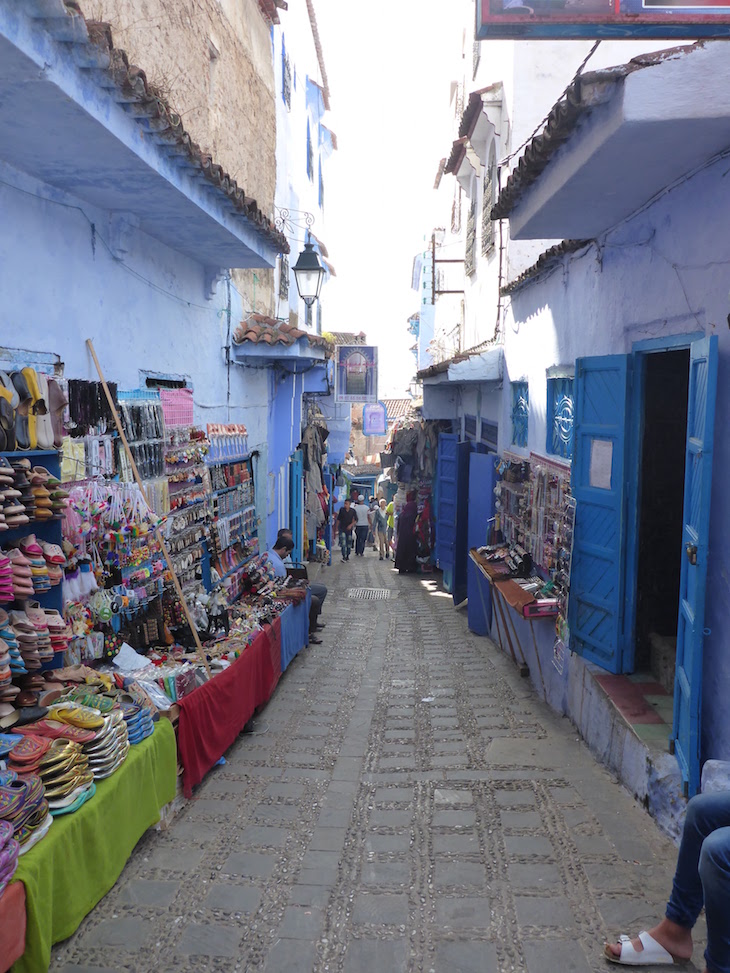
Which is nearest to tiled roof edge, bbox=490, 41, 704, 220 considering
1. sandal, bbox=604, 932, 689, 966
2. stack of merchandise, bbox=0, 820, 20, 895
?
sandal, bbox=604, 932, 689, 966

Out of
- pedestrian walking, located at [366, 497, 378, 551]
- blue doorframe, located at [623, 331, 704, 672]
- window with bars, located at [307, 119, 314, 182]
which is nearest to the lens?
blue doorframe, located at [623, 331, 704, 672]

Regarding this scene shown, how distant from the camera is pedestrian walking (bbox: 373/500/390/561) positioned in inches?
933

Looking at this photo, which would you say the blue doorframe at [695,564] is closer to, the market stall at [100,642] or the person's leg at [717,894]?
the person's leg at [717,894]

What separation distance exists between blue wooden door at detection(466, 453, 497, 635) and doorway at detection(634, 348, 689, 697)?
4.30 meters

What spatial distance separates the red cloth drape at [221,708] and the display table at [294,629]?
85 centimetres

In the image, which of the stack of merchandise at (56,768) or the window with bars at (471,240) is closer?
the stack of merchandise at (56,768)

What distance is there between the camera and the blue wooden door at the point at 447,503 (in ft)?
46.8

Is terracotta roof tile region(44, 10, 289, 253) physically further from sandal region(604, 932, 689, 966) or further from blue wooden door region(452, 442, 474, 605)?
blue wooden door region(452, 442, 474, 605)

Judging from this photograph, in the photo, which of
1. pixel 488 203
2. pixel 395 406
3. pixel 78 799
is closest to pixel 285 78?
pixel 488 203

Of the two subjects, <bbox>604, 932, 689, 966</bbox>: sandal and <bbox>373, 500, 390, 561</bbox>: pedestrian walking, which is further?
<bbox>373, 500, 390, 561</bbox>: pedestrian walking

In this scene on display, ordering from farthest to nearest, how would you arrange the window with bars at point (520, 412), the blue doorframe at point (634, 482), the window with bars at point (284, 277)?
the window with bars at point (284, 277)
the window with bars at point (520, 412)
the blue doorframe at point (634, 482)

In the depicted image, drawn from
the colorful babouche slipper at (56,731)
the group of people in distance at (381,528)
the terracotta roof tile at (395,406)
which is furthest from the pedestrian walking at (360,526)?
the terracotta roof tile at (395,406)

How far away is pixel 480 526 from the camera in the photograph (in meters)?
12.2

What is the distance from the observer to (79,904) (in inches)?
157
